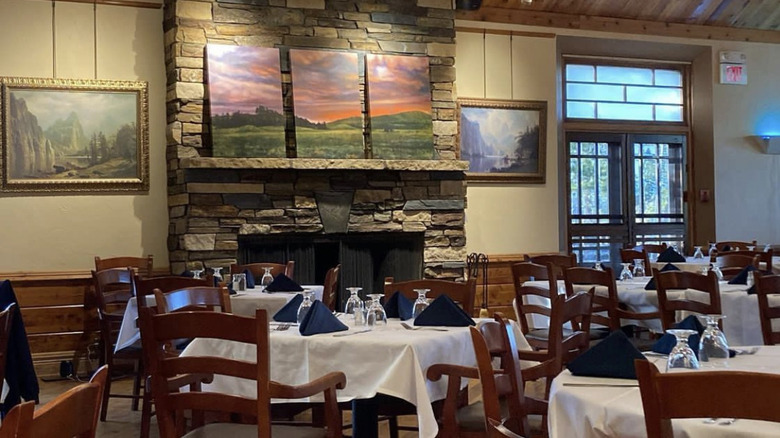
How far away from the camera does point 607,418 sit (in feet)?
6.59

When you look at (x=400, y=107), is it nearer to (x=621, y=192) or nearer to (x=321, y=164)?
(x=321, y=164)

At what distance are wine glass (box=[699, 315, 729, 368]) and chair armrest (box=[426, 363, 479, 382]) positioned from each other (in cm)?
83

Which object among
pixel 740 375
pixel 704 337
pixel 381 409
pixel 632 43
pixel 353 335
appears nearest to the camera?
pixel 740 375

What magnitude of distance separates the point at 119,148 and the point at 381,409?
439 cm

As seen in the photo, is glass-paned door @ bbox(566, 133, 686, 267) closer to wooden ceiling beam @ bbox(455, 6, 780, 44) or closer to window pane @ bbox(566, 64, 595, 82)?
window pane @ bbox(566, 64, 595, 82)

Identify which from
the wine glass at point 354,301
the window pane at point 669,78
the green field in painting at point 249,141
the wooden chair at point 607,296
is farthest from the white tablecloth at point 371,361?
the window pane at point 669,78

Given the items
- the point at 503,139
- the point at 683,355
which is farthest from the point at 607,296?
the point at 503,139

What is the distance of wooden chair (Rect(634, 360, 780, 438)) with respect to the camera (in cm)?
157

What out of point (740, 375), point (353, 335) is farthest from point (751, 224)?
point (740, 375)

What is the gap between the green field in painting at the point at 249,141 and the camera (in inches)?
267

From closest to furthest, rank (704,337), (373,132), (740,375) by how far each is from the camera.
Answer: (740,375) → (704,337) → (373,132)

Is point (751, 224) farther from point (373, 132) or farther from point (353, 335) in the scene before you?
point (353, 335)

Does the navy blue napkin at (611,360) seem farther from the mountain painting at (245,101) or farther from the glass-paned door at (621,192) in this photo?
the glass-paned door at (621,192)

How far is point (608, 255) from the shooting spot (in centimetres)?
958
